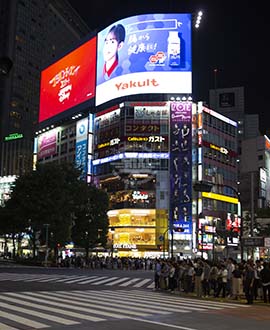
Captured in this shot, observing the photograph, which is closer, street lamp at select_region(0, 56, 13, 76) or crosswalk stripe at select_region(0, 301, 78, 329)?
street lamp at select_region(0, 56, 13, 76)

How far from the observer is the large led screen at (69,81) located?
90819mm

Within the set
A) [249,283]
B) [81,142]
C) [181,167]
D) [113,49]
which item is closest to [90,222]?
[181,167]

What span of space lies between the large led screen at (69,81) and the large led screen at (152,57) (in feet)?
28.8

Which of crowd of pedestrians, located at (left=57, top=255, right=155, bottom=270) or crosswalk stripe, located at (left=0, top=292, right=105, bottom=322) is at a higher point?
crosswalk stripe, located at (left=0, top=292, right=105, bottom=322)

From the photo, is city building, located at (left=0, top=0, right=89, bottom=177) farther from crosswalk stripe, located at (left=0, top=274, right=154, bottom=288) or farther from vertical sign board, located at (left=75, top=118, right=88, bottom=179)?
crosswalk stripe, located at (left=0, top=274, right=154, bottom=288)

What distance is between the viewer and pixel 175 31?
79500mm

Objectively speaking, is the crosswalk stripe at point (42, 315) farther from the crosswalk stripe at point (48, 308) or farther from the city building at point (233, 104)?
the city building at point (233, 104)

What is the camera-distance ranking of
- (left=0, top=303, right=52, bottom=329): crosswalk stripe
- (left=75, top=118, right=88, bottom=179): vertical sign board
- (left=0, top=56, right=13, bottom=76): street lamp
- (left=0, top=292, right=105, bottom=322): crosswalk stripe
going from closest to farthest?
(left=0, top=56, right=13, bottom=76): street lamp, (left=0, top=303, right=52, bottom=329): crosswalk stripe, (left=0, top=292, right=105, bottom=322): crosswalk stripe, (left=75, top=118, right=88, bottom=179): vertical sign board

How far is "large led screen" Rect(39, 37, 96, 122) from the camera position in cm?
9082

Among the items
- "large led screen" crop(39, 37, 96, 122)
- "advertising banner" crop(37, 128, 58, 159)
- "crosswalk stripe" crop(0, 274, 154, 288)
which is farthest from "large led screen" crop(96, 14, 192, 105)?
"crosswalk stripe" crop(0, 274, 154, 288)

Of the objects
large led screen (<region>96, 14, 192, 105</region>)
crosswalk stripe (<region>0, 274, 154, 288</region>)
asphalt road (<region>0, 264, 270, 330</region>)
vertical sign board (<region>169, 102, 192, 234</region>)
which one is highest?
large led screen (<region>96, 14, 192, 105</region>)

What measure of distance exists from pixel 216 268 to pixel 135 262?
3602cm

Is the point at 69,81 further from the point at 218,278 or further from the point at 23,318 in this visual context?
the point at 23,318

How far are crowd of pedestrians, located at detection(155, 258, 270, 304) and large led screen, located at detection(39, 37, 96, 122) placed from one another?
67.3m
